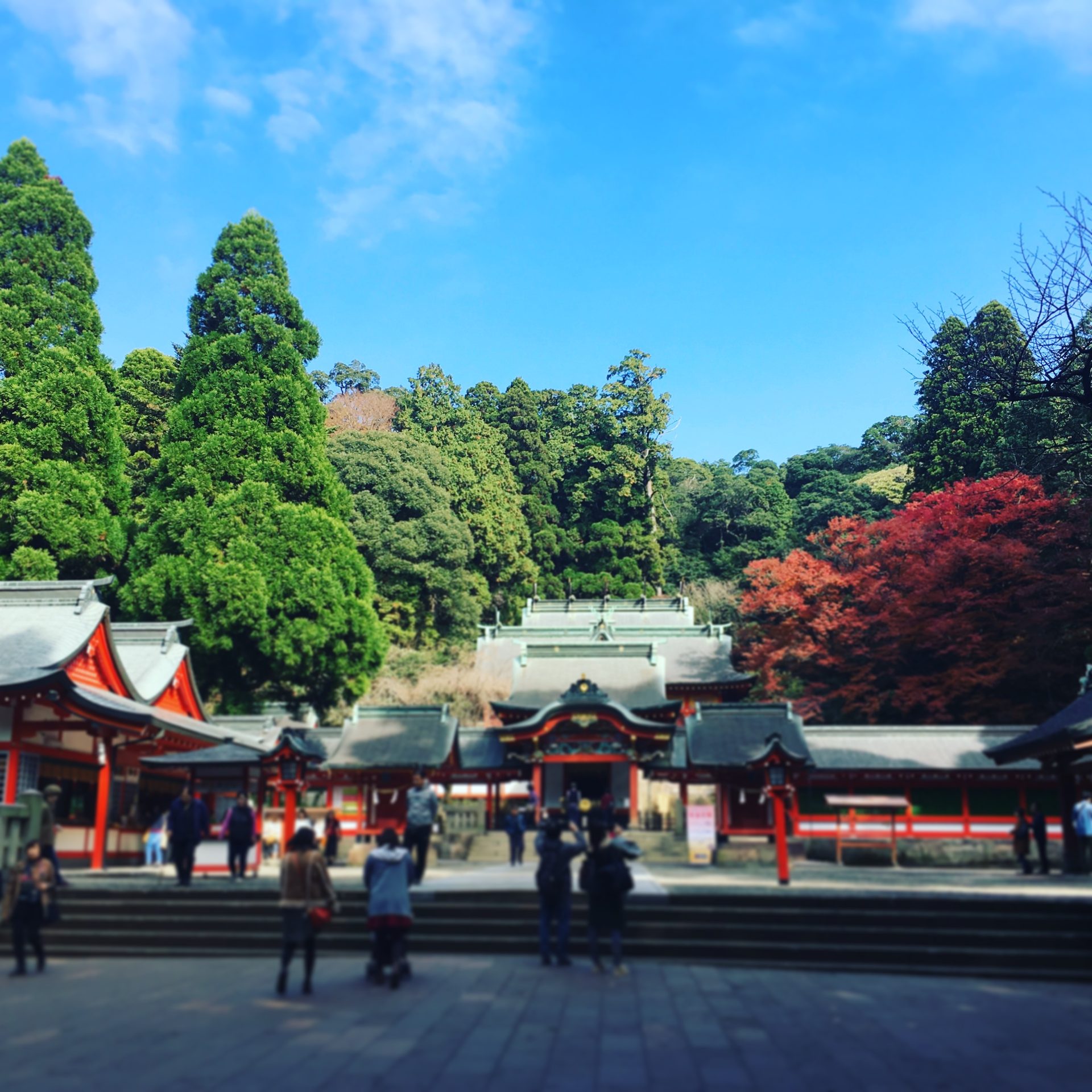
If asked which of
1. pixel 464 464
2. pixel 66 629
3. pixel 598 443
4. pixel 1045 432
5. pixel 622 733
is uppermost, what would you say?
pixel 598 443

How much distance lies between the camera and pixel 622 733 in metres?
27.9

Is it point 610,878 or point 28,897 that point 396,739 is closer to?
point 28,897

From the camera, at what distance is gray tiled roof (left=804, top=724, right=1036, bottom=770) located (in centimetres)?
2639

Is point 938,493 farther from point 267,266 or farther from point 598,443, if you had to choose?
point 598,443

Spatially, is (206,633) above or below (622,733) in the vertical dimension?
above

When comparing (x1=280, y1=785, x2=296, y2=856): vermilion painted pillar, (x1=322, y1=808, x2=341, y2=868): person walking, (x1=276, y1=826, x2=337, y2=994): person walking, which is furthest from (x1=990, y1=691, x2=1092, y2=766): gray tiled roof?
(x1=280, y1=785, x2=296, y2=856): vermilion painted pillar

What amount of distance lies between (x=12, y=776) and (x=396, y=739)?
10.3 metres

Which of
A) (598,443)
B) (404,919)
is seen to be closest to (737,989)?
(404,919)

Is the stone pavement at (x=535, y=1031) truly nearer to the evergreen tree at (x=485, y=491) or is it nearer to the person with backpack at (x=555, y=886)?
the person with backpack at (x=555, y=886)

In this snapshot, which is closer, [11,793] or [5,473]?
[11,793]

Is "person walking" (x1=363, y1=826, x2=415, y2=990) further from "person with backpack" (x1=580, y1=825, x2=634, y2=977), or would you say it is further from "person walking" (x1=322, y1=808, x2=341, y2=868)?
"person walking" (x1=322, y1=808, x2=341, y2=868)

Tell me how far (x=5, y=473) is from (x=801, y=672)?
2782 cm

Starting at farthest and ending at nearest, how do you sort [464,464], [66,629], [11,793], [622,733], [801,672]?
[464,464] < [801,672] < [622,733] < [66,629] < [11,793]

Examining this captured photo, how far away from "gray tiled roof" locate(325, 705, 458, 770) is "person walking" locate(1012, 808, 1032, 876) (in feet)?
46.0
